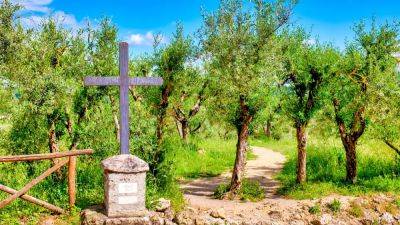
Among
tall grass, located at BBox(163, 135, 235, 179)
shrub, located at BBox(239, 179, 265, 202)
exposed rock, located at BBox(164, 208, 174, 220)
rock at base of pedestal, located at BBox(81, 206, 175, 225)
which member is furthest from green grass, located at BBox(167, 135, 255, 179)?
rock at base of pedestal, located at BBox(81, 206, 175, 225)

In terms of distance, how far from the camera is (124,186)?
1351 cm

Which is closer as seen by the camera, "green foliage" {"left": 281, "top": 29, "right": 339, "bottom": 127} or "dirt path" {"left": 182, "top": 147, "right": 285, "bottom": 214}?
"dirt path" {"left": 182, "top": 147, "right": 285, "bottom": 214}

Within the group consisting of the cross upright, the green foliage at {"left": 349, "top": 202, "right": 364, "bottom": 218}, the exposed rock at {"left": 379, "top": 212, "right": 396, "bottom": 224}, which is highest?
the cross upright

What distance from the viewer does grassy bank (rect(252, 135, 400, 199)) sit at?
18578 millimetres

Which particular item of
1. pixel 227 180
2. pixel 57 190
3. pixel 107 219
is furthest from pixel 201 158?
pixel 107 219

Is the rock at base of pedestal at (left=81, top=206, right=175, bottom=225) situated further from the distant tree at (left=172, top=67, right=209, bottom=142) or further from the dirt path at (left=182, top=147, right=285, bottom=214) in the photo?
the distant tree at (left=172, top=67, right=209, bottom=142)

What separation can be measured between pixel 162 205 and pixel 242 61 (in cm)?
581

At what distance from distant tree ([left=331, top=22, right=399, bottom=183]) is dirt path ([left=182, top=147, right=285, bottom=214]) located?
3.86 meters

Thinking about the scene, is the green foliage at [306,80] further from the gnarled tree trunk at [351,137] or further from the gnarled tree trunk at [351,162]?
the gnarled tree trunk at [351,162]

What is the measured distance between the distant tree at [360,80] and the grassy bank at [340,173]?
90 centimetres

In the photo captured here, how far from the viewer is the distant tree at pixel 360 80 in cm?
1852

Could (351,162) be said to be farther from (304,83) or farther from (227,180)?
(227,180)

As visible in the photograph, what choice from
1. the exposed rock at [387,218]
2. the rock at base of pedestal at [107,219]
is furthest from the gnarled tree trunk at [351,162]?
the rock at base of pedestal at [107,219]

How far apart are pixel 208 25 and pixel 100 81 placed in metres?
8.67
